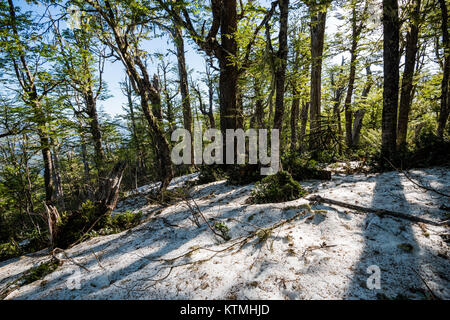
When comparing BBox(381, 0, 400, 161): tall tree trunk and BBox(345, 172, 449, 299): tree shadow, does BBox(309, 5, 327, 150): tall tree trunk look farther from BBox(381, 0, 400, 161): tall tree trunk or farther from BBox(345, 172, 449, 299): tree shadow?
BBox(345, 172, 449, 299): tree shadow

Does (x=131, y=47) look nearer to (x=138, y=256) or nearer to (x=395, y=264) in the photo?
(x=138, y=256)

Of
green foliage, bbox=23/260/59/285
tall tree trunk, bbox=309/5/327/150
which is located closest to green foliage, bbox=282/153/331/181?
tall tree trunk, bbox=309/5/327/150

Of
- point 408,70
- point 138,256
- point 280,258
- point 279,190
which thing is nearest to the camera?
point 280,258

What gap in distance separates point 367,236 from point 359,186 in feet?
5.40

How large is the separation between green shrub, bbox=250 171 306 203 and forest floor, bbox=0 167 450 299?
38 cm

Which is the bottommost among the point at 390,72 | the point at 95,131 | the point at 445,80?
the point at 95,131

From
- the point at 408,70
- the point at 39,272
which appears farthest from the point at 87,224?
the point at 408,70

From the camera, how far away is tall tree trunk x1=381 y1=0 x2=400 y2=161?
160 inches

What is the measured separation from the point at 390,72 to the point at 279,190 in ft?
13.3

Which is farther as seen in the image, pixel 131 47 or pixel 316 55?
pixel 316 55

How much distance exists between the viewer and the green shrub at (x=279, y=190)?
10.8 ft

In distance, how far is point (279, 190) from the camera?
334 cm
